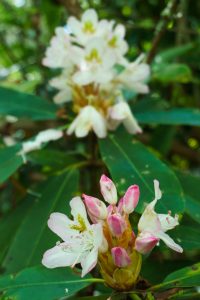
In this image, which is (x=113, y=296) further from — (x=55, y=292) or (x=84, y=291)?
(x=84, y=291)

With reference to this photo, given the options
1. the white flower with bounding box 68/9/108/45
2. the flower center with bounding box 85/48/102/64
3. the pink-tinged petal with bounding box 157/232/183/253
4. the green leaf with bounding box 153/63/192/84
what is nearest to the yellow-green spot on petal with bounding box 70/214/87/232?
the pink-tinged petal with bounding box 157/232/183/253

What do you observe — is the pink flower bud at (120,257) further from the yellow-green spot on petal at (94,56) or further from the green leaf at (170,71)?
the green leaf at (170,71)

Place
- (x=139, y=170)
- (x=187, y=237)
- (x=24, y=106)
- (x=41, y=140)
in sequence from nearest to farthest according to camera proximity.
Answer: (x=187, y=237) < (x=139, y=170) < (x=41, y=140) < (x=24, y=106)

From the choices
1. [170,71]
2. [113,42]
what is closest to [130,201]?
[113,42]

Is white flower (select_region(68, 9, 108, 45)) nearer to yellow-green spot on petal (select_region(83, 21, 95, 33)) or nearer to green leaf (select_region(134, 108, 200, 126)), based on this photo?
yellow-green spot on petal (select_region(83, 21, 95, 33))

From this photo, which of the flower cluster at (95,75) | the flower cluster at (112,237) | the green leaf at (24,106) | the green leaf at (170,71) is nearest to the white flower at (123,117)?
the flower cluster at (95,75)

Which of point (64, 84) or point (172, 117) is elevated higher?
point (64, 84)

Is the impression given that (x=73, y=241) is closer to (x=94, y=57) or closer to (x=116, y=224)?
(x=116, y=224)
